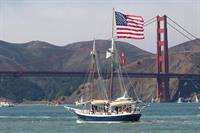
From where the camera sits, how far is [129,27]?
75.3 meters

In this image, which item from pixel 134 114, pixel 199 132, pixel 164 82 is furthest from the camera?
pixel 164 82

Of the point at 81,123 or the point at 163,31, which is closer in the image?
→ the point at 81,123

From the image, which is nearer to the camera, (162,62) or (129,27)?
(129,27)

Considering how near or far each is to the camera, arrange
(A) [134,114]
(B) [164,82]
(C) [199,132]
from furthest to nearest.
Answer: (B) [164,82]
(A) [134,114]
(C) [199,132]

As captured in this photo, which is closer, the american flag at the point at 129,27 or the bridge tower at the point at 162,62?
the american flag at the point at 129,27

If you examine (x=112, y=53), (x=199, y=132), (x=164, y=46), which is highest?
(x=164, y=46)

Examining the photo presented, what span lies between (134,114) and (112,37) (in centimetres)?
772

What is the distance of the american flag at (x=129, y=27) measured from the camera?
75188 millimetres

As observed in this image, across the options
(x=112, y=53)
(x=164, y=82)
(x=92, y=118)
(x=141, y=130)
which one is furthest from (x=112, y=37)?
(x=164, y=82)

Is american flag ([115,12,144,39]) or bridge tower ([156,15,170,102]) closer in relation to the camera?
american flag ([115,12,144,39])

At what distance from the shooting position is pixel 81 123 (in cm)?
7825

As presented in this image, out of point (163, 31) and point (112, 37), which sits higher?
point (163, 31)

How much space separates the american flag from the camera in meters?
75.2

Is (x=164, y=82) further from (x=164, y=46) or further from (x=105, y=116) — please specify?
(x=105, y=116)
